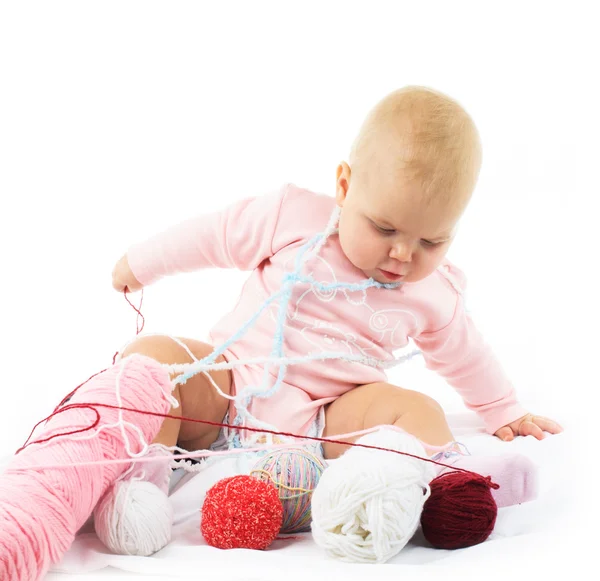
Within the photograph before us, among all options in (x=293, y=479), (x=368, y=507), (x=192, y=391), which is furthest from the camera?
(x=192, y=391)

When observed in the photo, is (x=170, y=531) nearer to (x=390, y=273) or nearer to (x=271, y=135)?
(x=390, y=273)

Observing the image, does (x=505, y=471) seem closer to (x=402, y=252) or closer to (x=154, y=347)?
(x=402, y=252)

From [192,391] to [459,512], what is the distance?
487 millimetres

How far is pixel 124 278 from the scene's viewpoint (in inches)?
55.1

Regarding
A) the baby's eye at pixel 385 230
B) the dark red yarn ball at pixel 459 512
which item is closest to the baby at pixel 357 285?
the baby's eye at pixel 385 230

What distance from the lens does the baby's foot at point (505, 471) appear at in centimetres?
109

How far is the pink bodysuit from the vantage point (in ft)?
4.29

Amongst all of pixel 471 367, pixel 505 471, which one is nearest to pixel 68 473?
pixel 505 471

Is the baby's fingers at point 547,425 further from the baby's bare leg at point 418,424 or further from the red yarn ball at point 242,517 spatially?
the red yarn ball at point 242,517

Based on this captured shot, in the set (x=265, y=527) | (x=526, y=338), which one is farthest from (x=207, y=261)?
(x=526, y=338)

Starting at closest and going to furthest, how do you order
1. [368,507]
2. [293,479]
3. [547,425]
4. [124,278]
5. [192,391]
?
1. [368,507]
2. [293,479]
3. [192,391]
4. [124,278]
5. [547,425]

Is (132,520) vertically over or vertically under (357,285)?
under

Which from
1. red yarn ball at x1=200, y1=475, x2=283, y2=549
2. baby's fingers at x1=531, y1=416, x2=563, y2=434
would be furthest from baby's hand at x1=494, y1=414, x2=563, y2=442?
red yarn ball at x1=200, y1=475, x2=283, y2=549

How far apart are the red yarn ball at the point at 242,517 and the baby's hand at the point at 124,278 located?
0.52 metres
